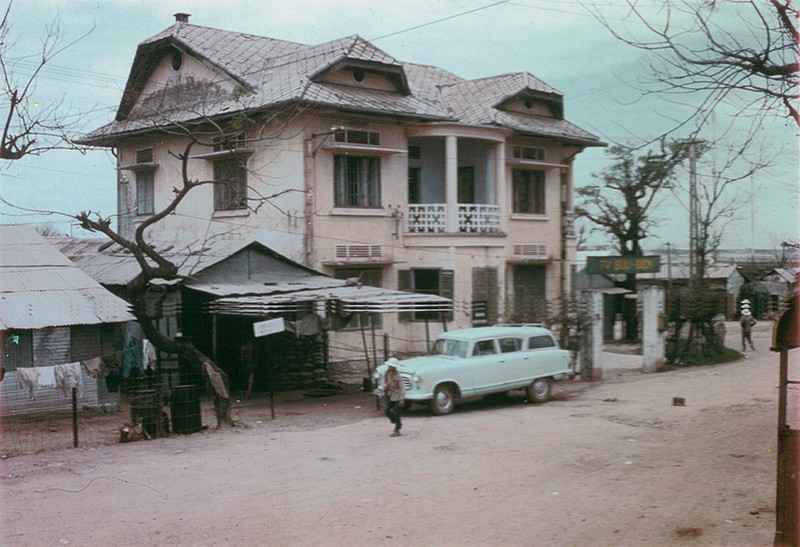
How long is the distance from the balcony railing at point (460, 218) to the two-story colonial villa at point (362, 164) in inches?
1.9

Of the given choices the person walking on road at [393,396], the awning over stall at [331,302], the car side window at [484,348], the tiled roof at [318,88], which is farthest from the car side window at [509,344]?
the tiled roof at [318,88]

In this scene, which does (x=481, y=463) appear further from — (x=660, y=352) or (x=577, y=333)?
(x=660, y=352)

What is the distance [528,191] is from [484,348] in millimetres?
12143

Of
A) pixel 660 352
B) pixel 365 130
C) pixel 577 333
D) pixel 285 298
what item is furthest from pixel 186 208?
pixel 660 352

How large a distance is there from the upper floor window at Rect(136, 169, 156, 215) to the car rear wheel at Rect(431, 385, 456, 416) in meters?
14.8

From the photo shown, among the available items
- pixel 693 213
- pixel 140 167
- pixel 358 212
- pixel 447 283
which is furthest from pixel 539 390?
pixel 140 167

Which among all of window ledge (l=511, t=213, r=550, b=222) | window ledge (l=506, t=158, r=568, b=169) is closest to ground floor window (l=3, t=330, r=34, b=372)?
window ledge (l=511, t=213, r=550, b=222)

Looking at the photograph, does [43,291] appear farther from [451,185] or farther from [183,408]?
[451,185]

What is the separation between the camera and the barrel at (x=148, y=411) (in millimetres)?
14828

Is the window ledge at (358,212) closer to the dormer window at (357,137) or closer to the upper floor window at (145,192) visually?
the dormer window at (357,137)

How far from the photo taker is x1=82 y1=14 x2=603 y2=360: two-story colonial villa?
22.8 meters

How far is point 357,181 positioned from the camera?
24047 mm

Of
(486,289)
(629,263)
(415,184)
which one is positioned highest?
(415,184)

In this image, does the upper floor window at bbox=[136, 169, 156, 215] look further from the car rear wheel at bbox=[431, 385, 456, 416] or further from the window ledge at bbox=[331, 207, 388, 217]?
the car rear wheel at bbox=[431, 385, 456, 416]
